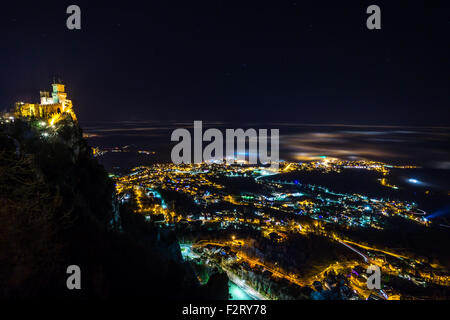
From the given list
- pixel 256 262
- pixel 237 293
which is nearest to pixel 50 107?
pixel 237 293

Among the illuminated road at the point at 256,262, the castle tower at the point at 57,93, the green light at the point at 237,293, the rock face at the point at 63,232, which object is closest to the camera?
the rock face at the point at 63,232

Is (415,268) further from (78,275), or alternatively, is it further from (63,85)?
(63,85)

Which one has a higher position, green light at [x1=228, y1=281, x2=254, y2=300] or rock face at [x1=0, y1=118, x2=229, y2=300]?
rock face at [x1=0, y1=118, x2=229, y2=300]

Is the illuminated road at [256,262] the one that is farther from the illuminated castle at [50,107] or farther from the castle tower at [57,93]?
the castle tower at [57,93]

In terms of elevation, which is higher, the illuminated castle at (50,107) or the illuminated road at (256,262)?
the illuminated castle at (50,107)

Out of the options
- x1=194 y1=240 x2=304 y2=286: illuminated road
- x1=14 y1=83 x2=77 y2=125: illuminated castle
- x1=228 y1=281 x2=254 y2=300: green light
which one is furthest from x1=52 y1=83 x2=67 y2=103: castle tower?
x1=228 y1=281 x2=254 y2=300: green light

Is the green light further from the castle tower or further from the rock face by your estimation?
the castle tower

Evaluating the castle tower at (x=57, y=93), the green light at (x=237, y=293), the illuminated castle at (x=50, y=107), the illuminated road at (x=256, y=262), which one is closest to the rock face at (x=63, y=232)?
the green light at (x=237, y=293)

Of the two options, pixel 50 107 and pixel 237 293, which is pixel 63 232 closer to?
pixel 237 293
